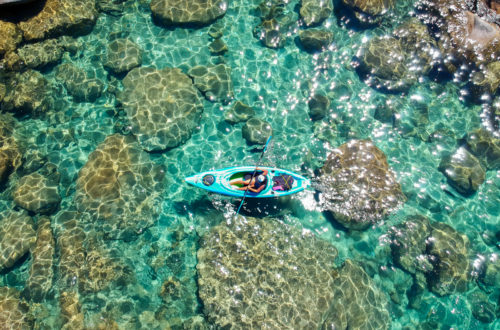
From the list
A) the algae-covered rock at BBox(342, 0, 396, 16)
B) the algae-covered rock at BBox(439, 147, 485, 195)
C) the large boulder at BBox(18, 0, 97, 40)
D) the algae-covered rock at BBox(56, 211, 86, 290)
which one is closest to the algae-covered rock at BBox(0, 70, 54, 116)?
the large boulder at BBox(18, 0, 97, 40)

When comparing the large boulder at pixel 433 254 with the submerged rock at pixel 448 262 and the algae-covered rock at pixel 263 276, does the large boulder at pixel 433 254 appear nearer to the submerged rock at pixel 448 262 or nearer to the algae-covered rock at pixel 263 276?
the submerged rock at pixel 448 262

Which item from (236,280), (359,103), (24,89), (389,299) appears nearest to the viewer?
(236,280)

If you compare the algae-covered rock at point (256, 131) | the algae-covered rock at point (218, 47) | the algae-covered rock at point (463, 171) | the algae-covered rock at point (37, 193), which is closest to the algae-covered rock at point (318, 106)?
the algae-covered rock at point (256, 131)

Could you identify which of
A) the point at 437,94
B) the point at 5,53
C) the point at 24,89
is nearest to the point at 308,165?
the point at 437,94

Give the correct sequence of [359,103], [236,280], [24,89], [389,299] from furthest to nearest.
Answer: [359,103] → [24,89] → [389,299] → [236,280]

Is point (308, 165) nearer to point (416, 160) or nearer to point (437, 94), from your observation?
point (416, 160)

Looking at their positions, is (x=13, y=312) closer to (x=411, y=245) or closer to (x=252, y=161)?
(x=252, y=161)

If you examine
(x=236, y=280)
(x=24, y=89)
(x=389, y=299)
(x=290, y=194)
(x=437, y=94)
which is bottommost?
(x=389, y=299)
